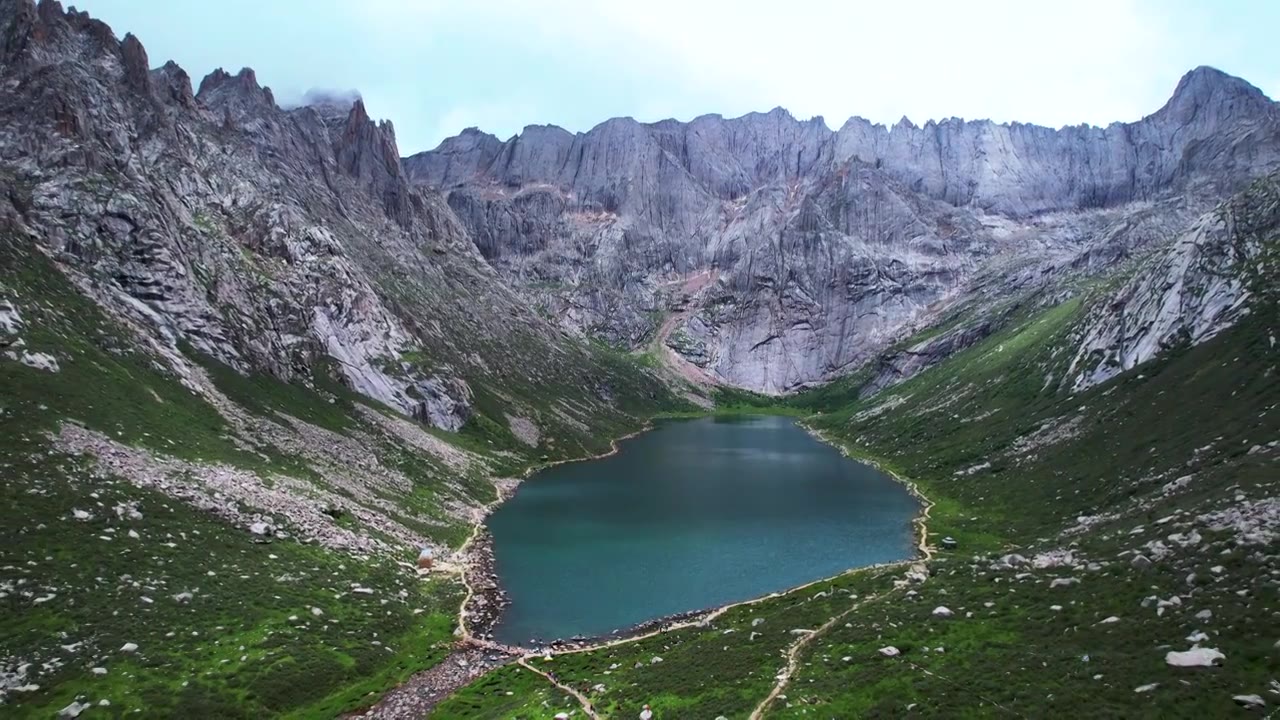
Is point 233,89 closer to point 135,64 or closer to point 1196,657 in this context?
point 135,64

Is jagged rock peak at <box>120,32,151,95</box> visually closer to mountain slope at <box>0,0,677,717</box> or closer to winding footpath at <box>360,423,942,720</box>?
mountain slope at <box>0,0,677,717</box>

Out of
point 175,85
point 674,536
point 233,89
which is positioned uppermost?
point 233,89

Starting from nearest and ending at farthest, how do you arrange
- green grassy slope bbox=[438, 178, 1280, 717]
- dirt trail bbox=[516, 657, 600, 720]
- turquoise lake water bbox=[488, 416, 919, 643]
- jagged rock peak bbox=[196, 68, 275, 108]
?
green grassy slope bbox=[438, 178, 1280, 717] → dirt trail bbox=[516, 657, 600, 720] → turquoise lake water bbox=[488, 416, 919, 643] → jagged rock peak bbox=[196, 68, 275, 108]

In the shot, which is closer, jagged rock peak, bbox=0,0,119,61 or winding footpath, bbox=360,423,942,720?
winding footpath, bbox=360,423,942,720

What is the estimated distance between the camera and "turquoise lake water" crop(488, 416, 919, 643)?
2163 inches

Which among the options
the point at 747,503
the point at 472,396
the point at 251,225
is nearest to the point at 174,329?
the point at 251,225

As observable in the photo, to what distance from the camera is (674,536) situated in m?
76.6

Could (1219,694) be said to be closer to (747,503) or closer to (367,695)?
(367,695)

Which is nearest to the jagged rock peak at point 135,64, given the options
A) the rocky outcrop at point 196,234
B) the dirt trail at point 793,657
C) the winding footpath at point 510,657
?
the rocky outcrop at point 196,234

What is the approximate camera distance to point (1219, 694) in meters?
23.0

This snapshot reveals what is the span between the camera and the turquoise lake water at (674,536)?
54938 mm

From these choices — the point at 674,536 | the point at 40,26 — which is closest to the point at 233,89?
the point at 40,26

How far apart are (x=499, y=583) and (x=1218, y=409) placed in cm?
6488

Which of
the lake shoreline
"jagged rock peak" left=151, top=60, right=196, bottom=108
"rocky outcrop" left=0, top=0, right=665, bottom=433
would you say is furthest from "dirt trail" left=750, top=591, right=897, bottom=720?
"jagged rock peak" left=151, top=60, right=196, bottom=108
